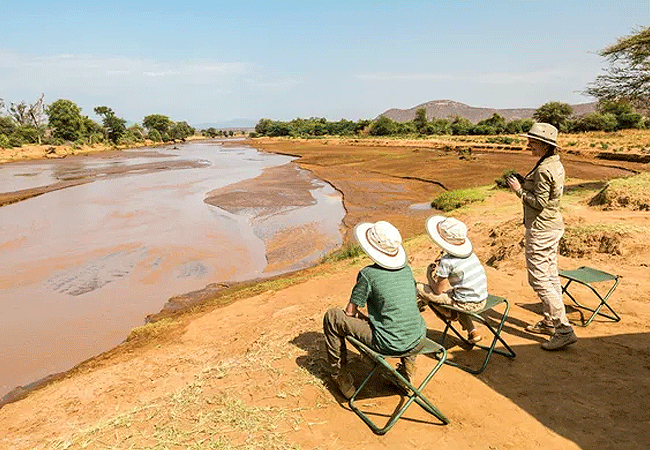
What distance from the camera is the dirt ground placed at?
3.27 metres

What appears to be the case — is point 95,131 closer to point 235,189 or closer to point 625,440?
point 235,189

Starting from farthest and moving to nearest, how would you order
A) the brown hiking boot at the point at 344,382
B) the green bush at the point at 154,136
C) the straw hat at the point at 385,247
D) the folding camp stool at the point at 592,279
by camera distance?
the green bush at the point at 154,136 < the folding camp stool at the point at 592,279 < the brown hiking boot at the point at 344,382 < the straw hat at the point at 385,247

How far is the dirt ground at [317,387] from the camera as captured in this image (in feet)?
10.7

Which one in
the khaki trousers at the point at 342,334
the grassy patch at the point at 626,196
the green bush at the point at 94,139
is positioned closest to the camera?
the khaki trousers at the point at 342,334

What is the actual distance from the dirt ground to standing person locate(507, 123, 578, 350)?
355mm

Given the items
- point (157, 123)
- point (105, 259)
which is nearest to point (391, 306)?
point (105, 259)

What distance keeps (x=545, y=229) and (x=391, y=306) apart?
2.13 metres

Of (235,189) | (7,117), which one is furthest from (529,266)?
(7,117)

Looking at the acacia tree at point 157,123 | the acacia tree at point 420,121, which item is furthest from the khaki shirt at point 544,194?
the acacia tree at point 157,123

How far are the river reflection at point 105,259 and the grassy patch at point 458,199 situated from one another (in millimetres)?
4176

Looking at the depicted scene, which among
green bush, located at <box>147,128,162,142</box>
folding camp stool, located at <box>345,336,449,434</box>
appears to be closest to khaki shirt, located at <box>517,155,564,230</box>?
folding camp stool, located at <box>345,336,449,434</box>

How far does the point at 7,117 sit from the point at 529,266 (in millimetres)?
89433

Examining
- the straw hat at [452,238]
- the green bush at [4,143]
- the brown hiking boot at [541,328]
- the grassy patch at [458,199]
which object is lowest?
the grassy patch at [458,199]

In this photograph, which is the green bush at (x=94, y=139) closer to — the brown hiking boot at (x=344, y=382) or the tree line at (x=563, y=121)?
the tree line at (x=563, y=121)
